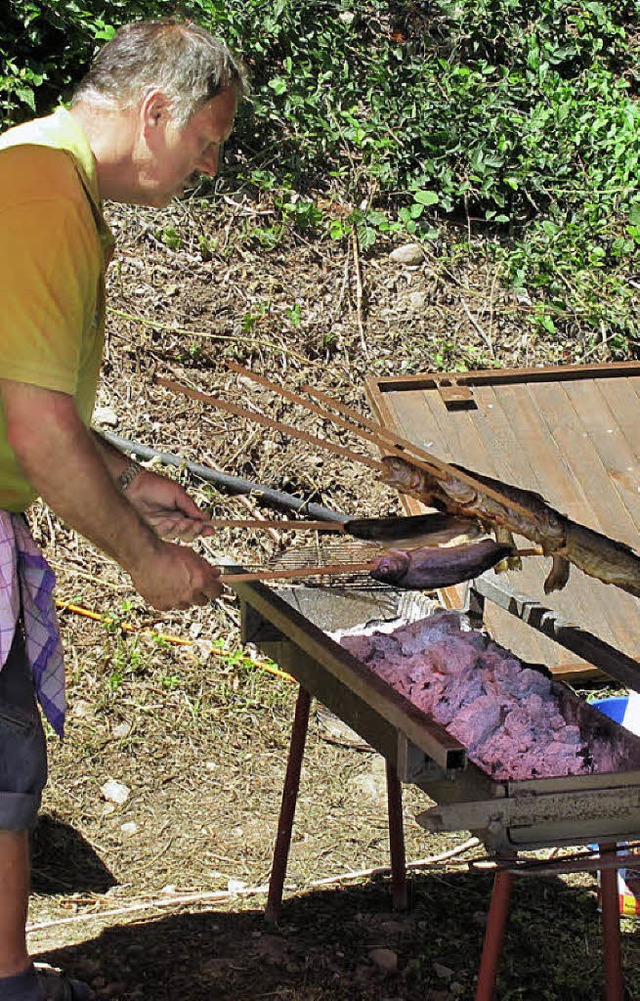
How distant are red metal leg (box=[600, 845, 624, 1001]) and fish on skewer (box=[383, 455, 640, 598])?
855mm

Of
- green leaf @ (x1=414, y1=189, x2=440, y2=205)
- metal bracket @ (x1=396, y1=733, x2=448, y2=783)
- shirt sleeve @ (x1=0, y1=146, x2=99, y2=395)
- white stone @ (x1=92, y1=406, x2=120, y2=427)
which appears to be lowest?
white stone @ (x1=92, y1=406, x2=120, y2=427)

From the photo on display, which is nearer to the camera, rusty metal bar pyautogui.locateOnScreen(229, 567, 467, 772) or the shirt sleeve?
rusty metal bar pyautogui.locateOnScreen(229, 567, 467, 772)

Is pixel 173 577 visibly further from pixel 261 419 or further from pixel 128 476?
pixel 128 476

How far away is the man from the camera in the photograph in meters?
2.49

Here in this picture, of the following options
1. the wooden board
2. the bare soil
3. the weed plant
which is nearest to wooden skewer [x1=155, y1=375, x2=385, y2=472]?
the bare soil

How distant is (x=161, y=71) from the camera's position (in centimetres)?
277

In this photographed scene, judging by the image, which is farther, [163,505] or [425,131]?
[425,131]

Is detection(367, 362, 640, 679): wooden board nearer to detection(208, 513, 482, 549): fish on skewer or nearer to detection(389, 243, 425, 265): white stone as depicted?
detection(389, 243, 425, 265): white stone

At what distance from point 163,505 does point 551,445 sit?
11.1 feet

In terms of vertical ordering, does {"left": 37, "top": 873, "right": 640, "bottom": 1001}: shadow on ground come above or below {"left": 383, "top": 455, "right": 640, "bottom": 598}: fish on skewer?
below

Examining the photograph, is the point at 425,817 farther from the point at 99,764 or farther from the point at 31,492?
the point at 99,764

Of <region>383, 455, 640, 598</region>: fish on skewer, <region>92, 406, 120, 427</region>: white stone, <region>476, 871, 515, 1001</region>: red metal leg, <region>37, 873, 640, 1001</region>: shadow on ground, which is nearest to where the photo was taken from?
<region>476, 871, 515, 1001</region>: red metal leg

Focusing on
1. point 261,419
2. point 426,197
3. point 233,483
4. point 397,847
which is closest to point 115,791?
point 397,847

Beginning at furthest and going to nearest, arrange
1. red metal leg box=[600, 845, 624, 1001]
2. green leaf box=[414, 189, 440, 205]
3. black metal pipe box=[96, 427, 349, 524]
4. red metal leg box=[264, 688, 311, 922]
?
1. green leaf box=[414, 189, 440, 205]
2. black metal pipe box=[96, 427, 349, 524]
3. red metal leg box=[264, 688, 311, 922]
4. red metal leg box=[600, 845, 624, 1001]
